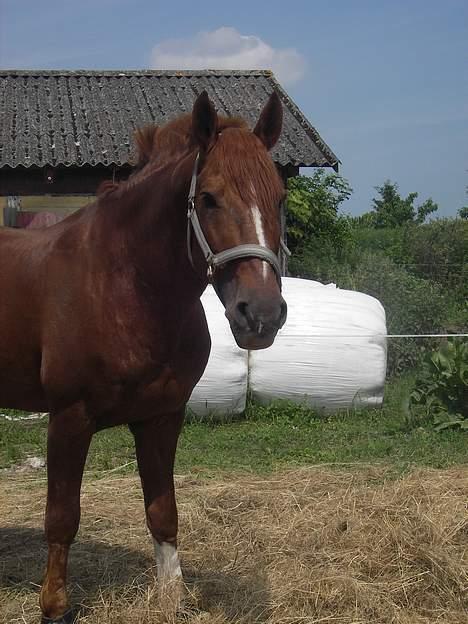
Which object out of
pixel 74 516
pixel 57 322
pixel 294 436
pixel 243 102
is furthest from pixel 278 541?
pixel 243 102

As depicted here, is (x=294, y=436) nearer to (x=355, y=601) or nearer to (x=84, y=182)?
(x=355, y=601)

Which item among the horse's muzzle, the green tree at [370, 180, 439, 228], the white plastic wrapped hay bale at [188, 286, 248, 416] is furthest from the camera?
the green tree at [370, 180, 439, 228]

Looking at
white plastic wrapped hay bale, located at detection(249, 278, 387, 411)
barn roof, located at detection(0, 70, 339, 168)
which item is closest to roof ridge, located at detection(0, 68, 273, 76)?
barn roof, located at detection(0, 70, 339, 168)

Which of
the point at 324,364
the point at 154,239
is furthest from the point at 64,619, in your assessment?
the point at 324,364

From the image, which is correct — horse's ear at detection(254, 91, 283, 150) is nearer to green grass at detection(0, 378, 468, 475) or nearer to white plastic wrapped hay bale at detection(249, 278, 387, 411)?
green grass at detection(0, 378, 468, 475)

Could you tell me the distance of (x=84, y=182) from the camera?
10.6 m

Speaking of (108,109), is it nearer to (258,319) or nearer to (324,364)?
Answer: (324,364)

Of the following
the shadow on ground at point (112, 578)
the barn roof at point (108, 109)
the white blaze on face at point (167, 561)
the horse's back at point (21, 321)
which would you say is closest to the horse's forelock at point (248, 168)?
the horse's back at point (21, 321)

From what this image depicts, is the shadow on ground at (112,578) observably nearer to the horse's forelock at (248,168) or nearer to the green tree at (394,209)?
the horse's forelock at (248,168)

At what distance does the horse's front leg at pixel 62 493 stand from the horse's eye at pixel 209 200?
36.7 inches

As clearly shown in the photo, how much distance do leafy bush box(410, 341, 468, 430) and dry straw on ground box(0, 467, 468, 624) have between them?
4.82ft

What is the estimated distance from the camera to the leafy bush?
21.5 ft

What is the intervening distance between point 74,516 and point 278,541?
1.34m

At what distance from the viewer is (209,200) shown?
2576mm
